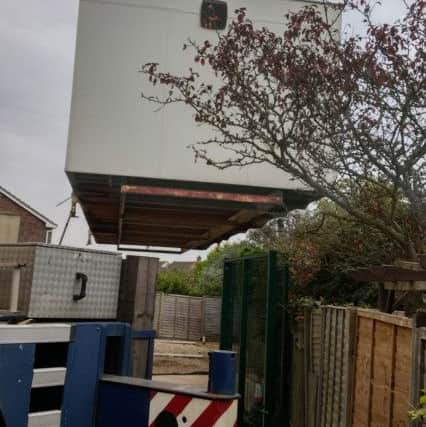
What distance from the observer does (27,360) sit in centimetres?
315

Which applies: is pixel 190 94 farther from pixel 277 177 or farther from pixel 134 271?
pixel 134 271

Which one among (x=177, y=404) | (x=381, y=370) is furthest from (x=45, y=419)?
(x=381, y=370)

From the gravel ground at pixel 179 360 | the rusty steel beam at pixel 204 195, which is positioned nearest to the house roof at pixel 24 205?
the gravel ground at pixel 179 360

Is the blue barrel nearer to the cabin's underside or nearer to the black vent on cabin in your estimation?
the cabin's underside

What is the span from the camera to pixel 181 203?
22.0 ft

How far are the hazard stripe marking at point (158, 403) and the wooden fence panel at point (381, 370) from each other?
1.76m

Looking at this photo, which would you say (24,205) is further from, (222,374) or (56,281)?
(222,374)

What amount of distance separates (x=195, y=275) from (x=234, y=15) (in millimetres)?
29444

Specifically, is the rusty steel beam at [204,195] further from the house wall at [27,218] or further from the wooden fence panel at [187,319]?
the house wall at [27,218]

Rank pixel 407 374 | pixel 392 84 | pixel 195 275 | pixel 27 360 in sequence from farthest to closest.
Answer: pixel 195 275, pixel 392 84, pixel 407 374, pixel 27 360

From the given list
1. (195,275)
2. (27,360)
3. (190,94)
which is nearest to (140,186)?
(190,94)

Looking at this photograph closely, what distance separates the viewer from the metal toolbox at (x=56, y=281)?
365cm

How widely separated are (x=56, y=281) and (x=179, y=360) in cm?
1330

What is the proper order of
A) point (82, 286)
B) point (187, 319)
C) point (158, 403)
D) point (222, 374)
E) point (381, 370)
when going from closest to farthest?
point (222, 374) → point (158, 403) → point (82, 286) → point (381, 370) → point (187, 319)
